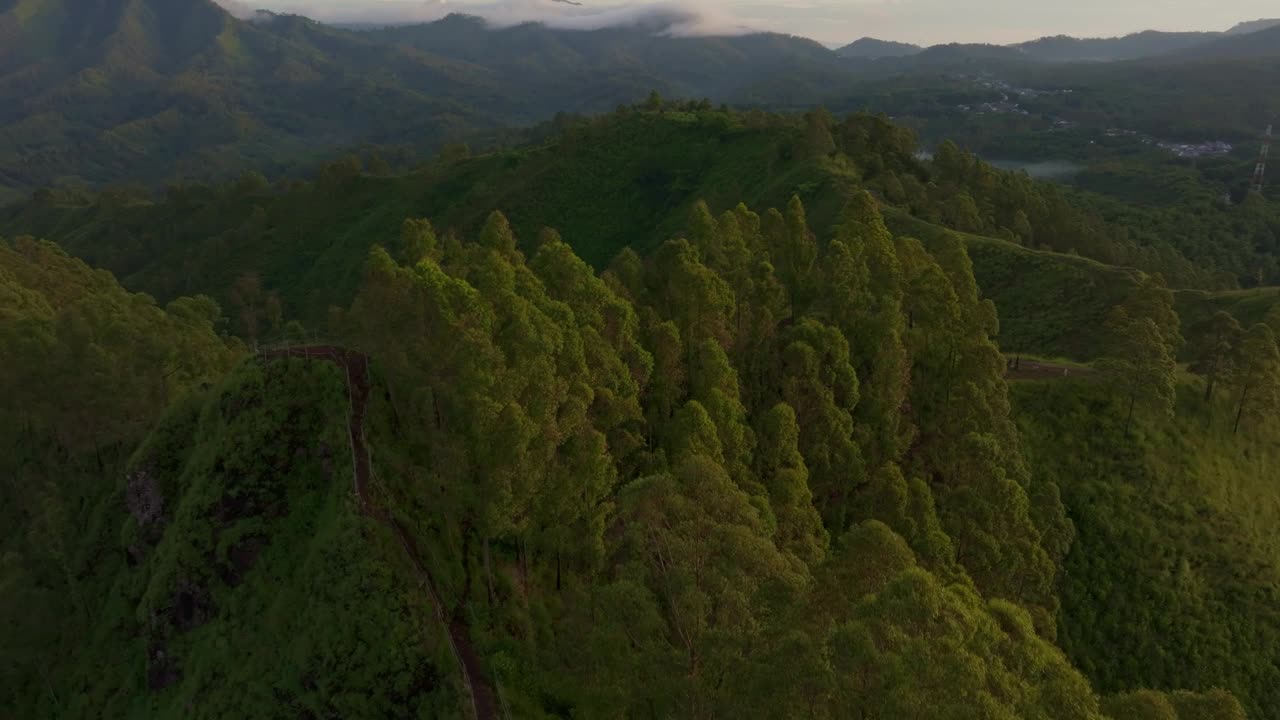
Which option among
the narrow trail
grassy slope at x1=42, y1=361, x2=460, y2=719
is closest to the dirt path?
the narrow trail

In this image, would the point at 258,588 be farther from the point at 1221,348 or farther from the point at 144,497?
the point at 1221,348

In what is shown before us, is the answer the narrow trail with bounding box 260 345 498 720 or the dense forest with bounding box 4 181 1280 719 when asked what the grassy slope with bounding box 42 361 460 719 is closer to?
the dense forest with bounding box 4 181 1280 719

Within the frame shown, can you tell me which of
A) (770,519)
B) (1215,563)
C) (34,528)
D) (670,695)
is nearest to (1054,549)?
(1215,563)

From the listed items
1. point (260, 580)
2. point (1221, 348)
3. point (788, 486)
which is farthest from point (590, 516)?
point (1221, 348)

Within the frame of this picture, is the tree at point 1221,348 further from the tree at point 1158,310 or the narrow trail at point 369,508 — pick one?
the narrow trail at point 369,508

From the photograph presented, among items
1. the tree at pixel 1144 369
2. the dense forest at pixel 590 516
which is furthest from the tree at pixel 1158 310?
the dense forest at pixel 590 516
